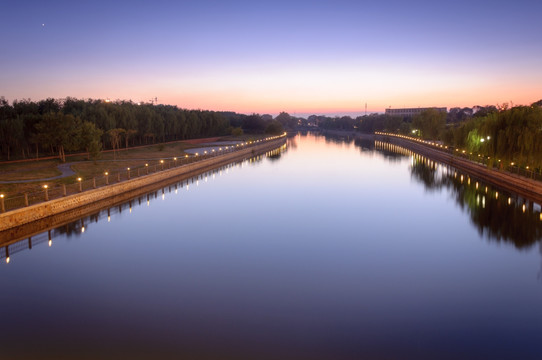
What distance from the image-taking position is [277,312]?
29.9ft

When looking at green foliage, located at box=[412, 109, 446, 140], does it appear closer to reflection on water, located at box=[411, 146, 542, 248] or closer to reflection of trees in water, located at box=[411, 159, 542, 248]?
reflection on water, located at box=[411, 146, 542, 248]

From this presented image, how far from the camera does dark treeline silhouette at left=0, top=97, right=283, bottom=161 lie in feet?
95.7

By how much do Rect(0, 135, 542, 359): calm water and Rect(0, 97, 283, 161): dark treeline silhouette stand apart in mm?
12963

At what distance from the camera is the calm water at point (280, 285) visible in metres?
7.81

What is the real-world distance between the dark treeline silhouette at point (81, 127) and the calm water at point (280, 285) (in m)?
13.0

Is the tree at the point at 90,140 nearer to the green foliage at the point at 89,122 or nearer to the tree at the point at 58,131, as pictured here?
the green foliage at the point at 89,122

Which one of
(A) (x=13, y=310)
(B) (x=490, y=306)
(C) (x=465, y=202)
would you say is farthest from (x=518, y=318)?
(C) (x=465, y=202)

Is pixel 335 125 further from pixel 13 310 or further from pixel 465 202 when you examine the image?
pixel 13 310

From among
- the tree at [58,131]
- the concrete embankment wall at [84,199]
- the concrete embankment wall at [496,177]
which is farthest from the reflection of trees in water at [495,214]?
the tree at [58,131]

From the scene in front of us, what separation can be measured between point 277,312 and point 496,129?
79.8 feet

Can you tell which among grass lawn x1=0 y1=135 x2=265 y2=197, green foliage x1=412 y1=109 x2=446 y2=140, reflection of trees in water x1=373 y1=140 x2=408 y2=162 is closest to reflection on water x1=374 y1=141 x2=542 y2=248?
reflection of trees in water x1=373 y1=140 x2=408 y2=162

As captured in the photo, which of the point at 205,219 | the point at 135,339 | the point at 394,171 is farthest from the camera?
the point at 394,171

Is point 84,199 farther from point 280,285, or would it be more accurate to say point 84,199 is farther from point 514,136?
point 514,136

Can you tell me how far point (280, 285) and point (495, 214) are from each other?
13.8m
